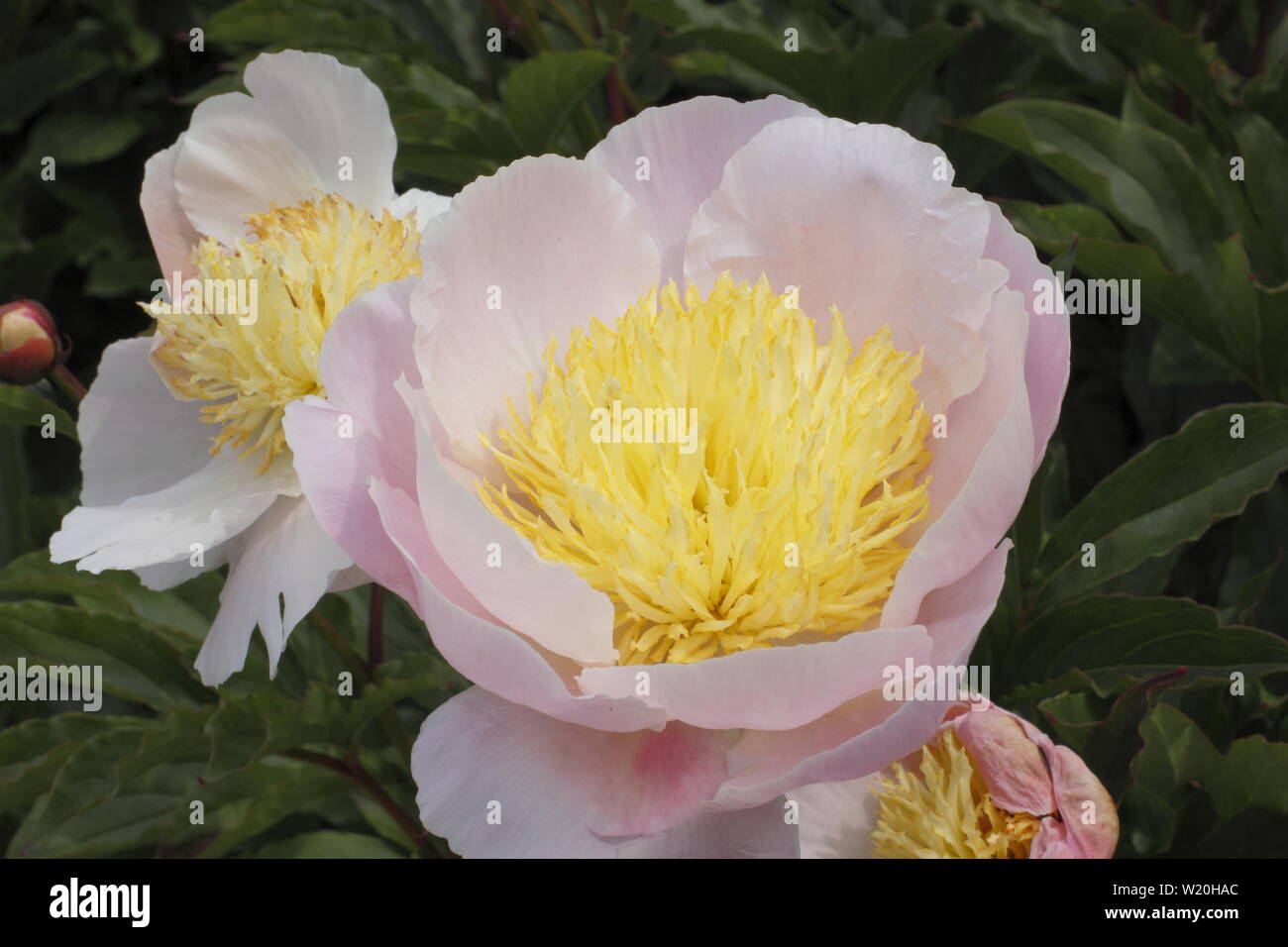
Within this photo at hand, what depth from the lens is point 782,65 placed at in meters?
1.45

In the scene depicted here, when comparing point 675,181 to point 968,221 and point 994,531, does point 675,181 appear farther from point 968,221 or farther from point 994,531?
point 994,531

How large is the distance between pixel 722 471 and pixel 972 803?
272 mm

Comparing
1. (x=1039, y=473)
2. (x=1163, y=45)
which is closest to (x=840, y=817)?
(x=1039, y=473)

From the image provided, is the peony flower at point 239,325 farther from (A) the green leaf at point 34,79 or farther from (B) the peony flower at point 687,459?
(A) the green leaf at point 34,79

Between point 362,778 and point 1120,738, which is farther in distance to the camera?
point 362,778

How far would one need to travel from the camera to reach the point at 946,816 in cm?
84

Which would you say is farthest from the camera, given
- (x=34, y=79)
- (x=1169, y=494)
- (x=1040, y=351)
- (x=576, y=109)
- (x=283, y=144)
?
(x=34, y=79)

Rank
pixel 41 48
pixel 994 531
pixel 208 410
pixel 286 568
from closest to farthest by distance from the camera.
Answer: pixel 994 531, pixel 286 568, pixel 208 410, pixel 41 48

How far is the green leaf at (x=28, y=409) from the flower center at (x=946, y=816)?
28.1 inches

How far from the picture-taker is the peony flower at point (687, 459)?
2.34 ft

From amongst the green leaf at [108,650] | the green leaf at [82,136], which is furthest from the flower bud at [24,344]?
the green leaf at [82,136]

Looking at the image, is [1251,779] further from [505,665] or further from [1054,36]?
[1054,36]

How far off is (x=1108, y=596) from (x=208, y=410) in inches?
28.9
